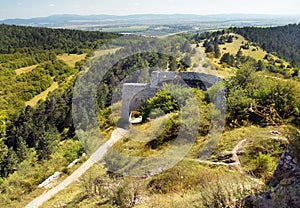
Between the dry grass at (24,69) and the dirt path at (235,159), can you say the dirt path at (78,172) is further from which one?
the dry grass at (24,69)

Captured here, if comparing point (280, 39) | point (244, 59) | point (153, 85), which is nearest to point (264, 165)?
point (153, 85)

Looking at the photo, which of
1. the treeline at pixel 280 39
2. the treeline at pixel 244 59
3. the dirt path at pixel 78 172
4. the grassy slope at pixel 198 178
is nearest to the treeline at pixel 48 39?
the treeline at pixel 244 59

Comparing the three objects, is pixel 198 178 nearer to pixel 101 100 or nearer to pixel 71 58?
pixel 101 100

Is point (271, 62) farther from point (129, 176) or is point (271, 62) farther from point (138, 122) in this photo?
point (129, 176)

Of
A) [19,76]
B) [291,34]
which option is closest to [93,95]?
[19,76]

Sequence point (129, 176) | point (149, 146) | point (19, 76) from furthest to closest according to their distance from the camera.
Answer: point (19, 76)
point (149, 146)
point (129, 176)

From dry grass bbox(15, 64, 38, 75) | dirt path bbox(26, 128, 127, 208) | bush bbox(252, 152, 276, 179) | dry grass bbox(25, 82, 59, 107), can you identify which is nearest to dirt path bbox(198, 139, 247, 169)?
bush bbox(252, 152, 276, 179)

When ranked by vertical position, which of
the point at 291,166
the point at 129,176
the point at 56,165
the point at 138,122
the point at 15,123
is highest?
the point at 291,166
